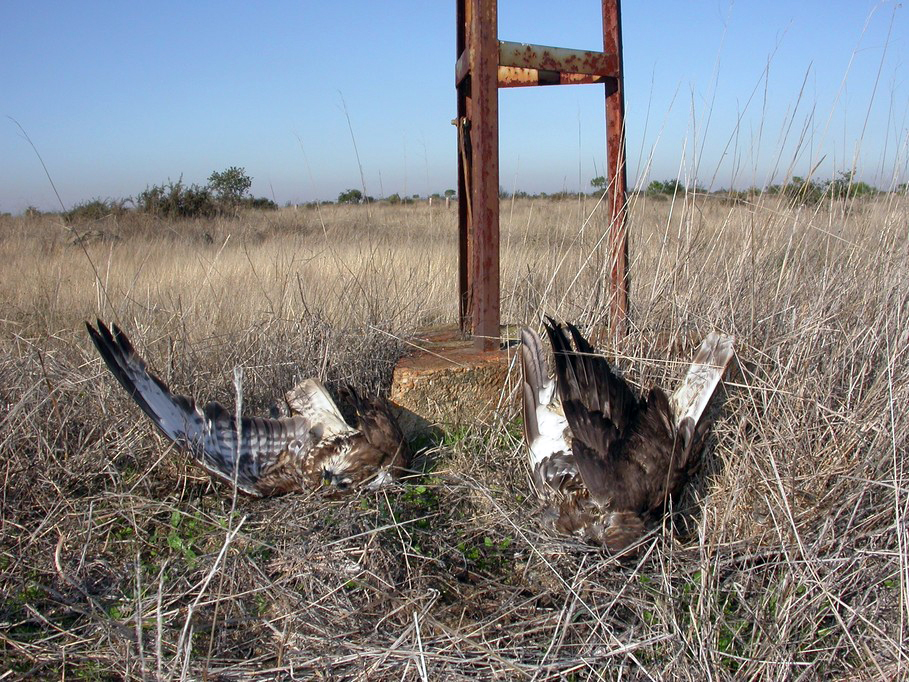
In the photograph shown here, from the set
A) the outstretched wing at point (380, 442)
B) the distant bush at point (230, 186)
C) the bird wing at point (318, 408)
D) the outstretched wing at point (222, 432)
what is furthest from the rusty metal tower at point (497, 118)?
the distant bush at point (230, 186)

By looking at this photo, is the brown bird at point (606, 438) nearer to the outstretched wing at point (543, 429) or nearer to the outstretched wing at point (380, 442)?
the outstretched wing at point (543, 429)

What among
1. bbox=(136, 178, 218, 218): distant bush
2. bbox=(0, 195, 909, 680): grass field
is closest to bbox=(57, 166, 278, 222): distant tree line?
bbox=(136, 178, 218, 218): distant bush

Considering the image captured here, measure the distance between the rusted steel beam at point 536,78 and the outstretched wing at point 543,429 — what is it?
1140 mm

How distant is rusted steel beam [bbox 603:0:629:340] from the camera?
3018mm

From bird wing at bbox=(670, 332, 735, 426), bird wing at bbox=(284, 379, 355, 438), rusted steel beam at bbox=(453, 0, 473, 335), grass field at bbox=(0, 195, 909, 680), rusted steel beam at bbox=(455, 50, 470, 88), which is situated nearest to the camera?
grass field at bbox=(0, 195, 909, 680)

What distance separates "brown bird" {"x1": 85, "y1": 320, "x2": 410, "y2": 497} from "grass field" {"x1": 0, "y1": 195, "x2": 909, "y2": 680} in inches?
3.7

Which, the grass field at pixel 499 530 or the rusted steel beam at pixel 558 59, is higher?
the rusted steel beam at pixel 558 59

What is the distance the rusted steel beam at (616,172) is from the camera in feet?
9.90

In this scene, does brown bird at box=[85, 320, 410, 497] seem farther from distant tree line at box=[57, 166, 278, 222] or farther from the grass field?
distant tree line at box=[57, 166, 278, 222]

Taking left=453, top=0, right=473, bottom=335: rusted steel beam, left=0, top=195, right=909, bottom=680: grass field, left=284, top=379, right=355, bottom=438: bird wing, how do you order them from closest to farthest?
1. left=0, top=195, right=909, bottom=680: grass field
2. left=284, top=379, right=355, bottom=438: bird wing
3. left=453, top=0, right=473, bottom=335: rusted steel beam

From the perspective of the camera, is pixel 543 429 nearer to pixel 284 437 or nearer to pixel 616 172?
pixel 284 437

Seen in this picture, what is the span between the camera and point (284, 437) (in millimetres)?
2734

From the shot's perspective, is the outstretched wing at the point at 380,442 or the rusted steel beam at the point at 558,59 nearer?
the outstretched wing at the point at 380,442

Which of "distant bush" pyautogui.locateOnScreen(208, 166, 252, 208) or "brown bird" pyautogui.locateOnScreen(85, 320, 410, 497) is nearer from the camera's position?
"brown bird" pyautogui.locateOnScreen(85, 320, 410, 497)
